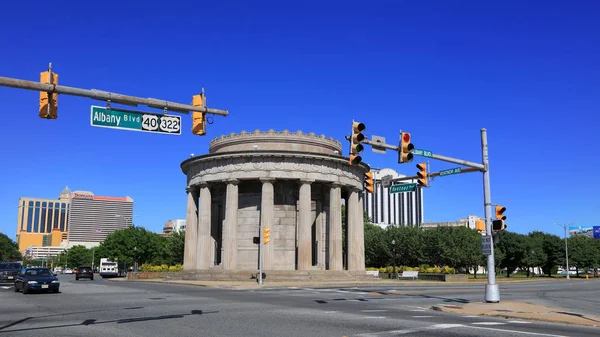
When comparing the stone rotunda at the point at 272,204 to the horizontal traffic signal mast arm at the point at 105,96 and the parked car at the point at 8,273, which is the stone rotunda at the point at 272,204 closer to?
the parked car at the point at 8,273

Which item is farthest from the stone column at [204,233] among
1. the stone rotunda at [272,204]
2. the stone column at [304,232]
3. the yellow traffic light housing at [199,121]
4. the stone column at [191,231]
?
the yellow traffic light housing at [199,121]

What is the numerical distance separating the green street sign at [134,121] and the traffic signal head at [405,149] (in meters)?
9.20

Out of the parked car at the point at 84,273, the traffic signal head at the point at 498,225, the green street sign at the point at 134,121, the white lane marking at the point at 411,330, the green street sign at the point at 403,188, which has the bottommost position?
the parked car at the point at 84,273

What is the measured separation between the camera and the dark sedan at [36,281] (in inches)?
1192

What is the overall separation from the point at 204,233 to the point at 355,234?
15317 mm

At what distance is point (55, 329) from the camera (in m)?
14.3

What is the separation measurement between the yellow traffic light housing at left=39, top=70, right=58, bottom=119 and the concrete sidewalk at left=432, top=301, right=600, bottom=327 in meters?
15.5

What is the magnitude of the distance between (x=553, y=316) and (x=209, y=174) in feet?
127

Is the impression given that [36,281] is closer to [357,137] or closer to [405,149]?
[357,137]

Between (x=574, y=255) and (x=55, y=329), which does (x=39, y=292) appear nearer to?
(x=55, y=329)

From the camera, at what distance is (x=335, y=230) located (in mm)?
51500

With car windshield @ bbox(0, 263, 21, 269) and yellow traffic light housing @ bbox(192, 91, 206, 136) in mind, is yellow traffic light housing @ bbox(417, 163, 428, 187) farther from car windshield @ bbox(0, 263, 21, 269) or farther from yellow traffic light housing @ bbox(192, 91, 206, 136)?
car windshield @ bbox(0, 263, 21, 269)

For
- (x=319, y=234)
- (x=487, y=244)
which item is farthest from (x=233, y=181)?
(x=487, y=244)

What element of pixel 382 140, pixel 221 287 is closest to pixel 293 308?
pixel 382 140
